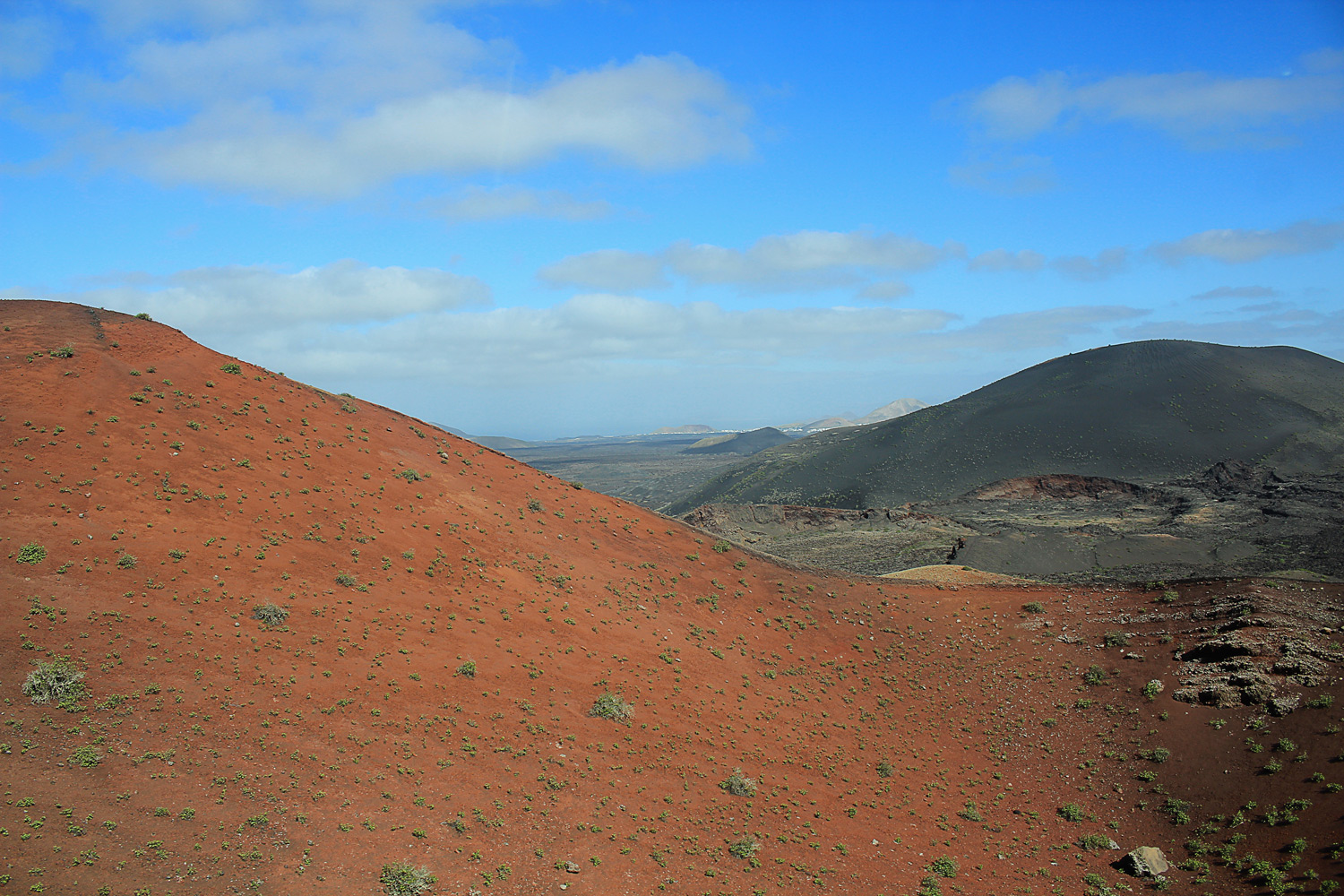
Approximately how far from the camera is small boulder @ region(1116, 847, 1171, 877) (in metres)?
14.7

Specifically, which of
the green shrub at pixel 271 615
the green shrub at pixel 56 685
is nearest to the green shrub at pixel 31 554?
the green shrub at pixel 56 685

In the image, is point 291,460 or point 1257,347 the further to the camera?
point 1257,347

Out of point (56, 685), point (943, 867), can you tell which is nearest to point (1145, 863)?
point (943, 867)

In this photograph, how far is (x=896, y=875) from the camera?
14.8 meters

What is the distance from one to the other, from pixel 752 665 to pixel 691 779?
7.70 meters

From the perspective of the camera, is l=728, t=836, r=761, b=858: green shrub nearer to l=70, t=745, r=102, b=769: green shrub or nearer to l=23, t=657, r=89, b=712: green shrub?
l=70, t=745, r=102, b=769: green shrub

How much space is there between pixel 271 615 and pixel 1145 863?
2076 centimetres

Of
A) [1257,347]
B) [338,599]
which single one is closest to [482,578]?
[338,599]

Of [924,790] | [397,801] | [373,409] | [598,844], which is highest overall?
[373,409]

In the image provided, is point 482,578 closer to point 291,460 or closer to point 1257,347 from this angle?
point 291,460

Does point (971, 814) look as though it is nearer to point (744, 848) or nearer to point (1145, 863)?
point (1145, 863)

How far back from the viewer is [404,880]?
1139cm

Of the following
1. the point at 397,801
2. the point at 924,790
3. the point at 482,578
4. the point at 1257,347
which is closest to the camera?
the point at 397,801

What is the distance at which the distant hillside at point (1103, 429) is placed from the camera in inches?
2662
